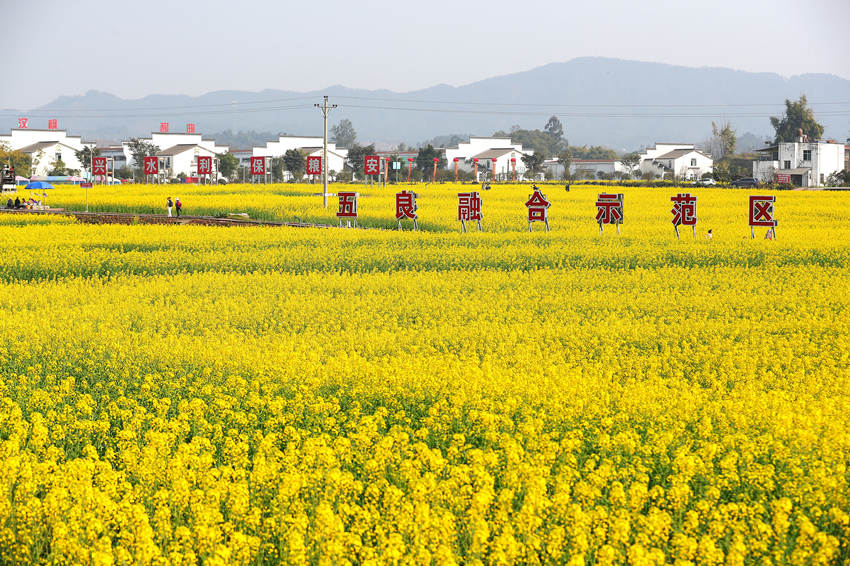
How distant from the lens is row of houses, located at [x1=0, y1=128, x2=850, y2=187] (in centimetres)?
9088

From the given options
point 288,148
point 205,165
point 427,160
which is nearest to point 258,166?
point 205,165

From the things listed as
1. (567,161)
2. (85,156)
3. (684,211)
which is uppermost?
(85,156)

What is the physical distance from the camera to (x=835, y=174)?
8688 cm

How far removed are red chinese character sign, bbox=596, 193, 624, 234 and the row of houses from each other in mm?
57681

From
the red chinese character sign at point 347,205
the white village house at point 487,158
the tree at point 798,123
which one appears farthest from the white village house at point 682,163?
the red chinese character sign at point 347,205

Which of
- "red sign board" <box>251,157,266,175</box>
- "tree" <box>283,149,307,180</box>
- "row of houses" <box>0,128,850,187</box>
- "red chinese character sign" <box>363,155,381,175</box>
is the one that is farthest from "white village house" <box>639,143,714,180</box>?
"red chinese character sign" <box>363,155,381,175</box>

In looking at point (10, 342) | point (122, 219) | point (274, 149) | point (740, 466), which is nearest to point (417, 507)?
point (740, 466)

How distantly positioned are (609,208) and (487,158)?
86.0 meters

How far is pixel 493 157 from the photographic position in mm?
117062

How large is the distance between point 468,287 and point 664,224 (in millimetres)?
21925

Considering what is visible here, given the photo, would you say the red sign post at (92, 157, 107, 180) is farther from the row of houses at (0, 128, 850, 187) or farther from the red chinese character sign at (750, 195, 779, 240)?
the red chinese character sign at (750, 195, 779, 240)

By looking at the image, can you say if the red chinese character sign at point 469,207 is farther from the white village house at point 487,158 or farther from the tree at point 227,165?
the white village house at point 487,158

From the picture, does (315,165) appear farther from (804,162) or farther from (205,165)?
(804,162)

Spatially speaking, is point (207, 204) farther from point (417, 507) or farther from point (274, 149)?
point (274, 149)
